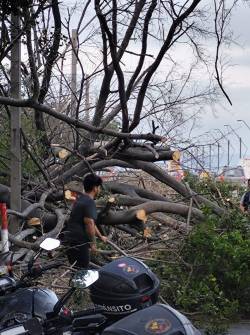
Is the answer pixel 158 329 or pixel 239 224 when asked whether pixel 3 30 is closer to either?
pixel 239 224

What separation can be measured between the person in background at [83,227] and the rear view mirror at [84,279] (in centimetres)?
409

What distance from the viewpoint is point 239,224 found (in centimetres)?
925

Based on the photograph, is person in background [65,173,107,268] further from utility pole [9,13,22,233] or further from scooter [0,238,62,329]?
scooter [0,238,62,329]

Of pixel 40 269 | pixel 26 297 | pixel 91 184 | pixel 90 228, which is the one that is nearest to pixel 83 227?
pixel 90 228

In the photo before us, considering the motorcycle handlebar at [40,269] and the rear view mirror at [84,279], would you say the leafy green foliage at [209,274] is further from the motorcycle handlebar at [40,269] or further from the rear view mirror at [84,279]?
the rear view mirror at [84,279]

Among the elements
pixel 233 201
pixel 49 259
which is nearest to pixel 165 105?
pixel 233 201

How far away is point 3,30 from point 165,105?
182 inches

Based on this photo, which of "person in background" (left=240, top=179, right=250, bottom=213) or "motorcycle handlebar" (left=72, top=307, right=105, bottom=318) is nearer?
"motorcycle handlebar" (left=72, top=307, right=105, bottom=318)

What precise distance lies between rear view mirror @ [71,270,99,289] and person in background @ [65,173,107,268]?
13.4 ft

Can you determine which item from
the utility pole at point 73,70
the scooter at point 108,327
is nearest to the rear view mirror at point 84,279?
the scooter at point 108,327

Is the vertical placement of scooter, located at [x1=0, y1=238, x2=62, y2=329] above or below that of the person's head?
below

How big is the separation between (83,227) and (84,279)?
4.36m

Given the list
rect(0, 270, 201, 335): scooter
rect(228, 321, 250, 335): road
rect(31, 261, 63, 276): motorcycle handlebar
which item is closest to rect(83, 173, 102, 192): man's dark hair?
rect(228, 321, 250, 335): road

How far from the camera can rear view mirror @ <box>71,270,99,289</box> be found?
346 centimetres
